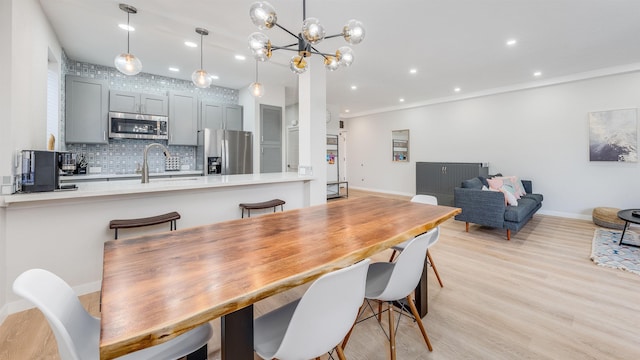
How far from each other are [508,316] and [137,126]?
555 centimetres

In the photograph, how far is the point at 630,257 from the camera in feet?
10.4

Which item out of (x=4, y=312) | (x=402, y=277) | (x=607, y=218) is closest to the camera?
(x=402, y=277)

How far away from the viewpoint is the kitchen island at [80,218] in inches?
81.3

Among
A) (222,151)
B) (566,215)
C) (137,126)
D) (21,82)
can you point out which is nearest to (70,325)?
(21,82)

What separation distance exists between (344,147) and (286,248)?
862 cm

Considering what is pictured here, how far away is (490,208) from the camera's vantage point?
13.2 feet

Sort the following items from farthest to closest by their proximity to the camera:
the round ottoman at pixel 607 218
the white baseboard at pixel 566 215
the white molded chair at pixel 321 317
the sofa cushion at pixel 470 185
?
the white baseboard at pixel 566 215 → the sofa cushion at pixel 470 185 → the round ottoman at pixel 607 218 → the white molded chair at pixel 321 317

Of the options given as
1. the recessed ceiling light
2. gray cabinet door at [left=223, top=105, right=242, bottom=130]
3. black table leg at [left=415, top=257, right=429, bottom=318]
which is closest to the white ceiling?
the recessed ceiling light

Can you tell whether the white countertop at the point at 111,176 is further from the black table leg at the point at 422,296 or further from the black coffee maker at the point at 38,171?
the black table leg at the point at 422,296

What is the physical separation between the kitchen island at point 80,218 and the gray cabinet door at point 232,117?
2.87 m

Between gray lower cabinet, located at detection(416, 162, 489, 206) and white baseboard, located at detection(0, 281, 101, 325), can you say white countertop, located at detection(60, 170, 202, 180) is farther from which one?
gray lower cabinet, located at detection(416, 162, 489, 206)

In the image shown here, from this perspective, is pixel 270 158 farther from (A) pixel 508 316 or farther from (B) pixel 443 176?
(A) pixel 508 316

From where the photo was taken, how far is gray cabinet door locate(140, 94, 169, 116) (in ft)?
15.0

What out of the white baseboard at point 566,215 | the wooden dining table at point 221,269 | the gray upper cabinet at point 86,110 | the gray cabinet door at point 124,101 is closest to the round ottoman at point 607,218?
the white baseboard at point 566,215
